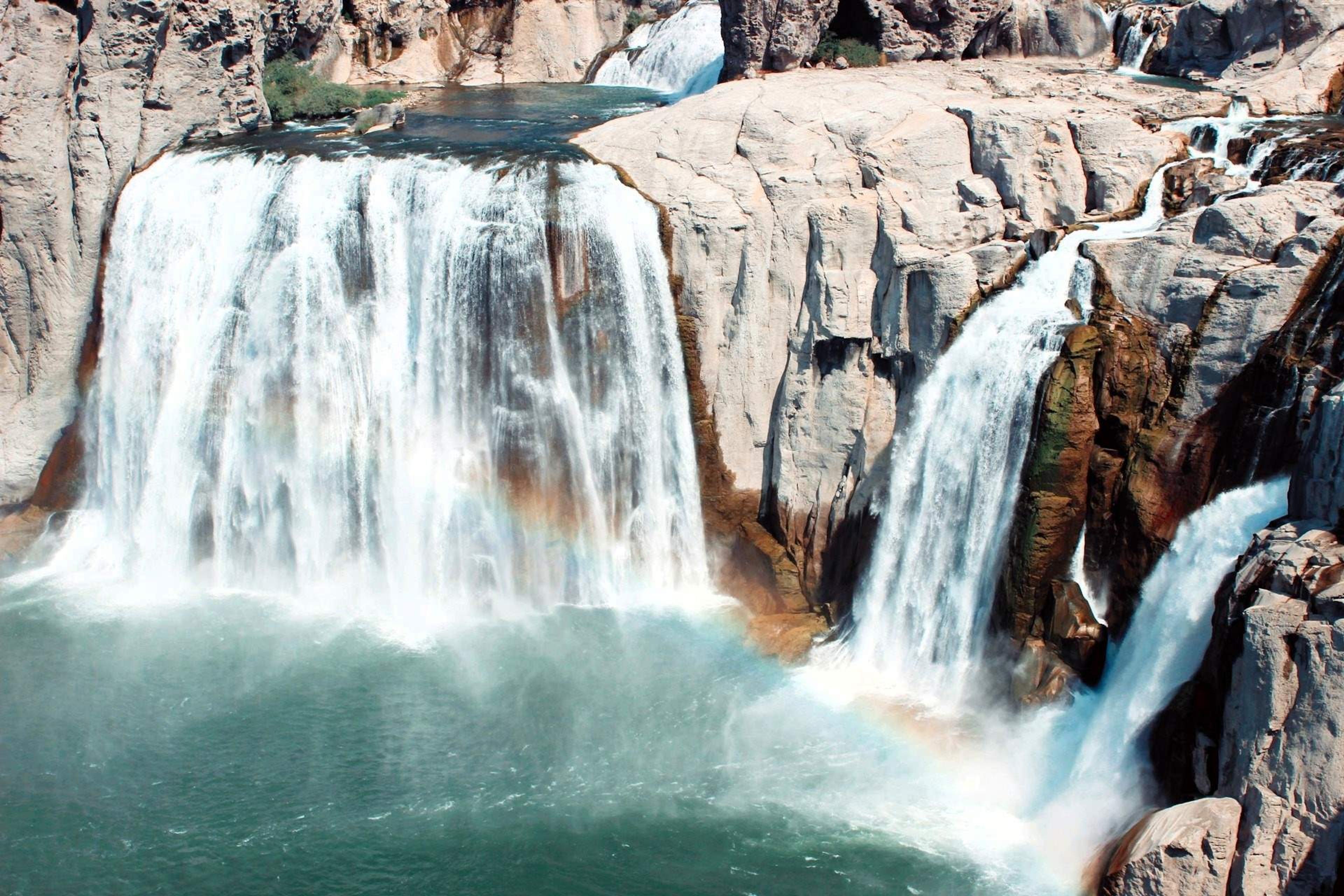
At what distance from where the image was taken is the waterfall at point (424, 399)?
687 inches

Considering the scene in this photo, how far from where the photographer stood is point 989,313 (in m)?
15.5

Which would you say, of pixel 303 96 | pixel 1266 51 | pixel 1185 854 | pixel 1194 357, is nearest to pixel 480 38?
pixel 303 96

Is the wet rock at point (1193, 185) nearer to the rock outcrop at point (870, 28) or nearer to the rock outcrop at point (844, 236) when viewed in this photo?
the rock outcrop at point (844, 236)

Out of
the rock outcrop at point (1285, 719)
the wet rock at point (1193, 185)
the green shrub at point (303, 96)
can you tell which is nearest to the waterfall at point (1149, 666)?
the rock outcrop at point (1285, 719)

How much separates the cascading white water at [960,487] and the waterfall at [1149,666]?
2.06 m

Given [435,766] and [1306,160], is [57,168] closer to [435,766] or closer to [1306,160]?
[435,766]

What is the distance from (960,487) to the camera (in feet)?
50.0

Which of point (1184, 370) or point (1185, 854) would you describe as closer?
point (1185, 854)

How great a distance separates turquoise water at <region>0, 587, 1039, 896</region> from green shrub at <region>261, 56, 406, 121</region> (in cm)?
1135

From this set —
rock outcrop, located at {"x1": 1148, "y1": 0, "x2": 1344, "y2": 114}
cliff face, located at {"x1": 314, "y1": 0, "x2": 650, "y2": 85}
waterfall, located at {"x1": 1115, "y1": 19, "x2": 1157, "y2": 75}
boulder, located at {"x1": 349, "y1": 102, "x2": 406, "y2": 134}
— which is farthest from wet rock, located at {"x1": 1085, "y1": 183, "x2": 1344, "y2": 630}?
cliff face, located at {"x1": 314, "y1": 0, "x2": 650, "y2": 85}

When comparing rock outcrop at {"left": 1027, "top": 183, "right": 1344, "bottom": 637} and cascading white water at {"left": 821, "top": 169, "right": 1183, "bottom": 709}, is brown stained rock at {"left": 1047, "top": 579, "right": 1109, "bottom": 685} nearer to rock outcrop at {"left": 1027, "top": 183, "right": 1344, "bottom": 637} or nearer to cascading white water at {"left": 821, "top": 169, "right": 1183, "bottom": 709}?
rock outcrop at {"left": 1027, "top": 183, "right": 1344, "bottom": 637}

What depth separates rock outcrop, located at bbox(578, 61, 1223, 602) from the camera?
650 inches

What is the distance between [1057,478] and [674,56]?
1915 cm

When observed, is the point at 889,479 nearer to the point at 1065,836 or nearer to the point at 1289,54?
the point at 1065,836
